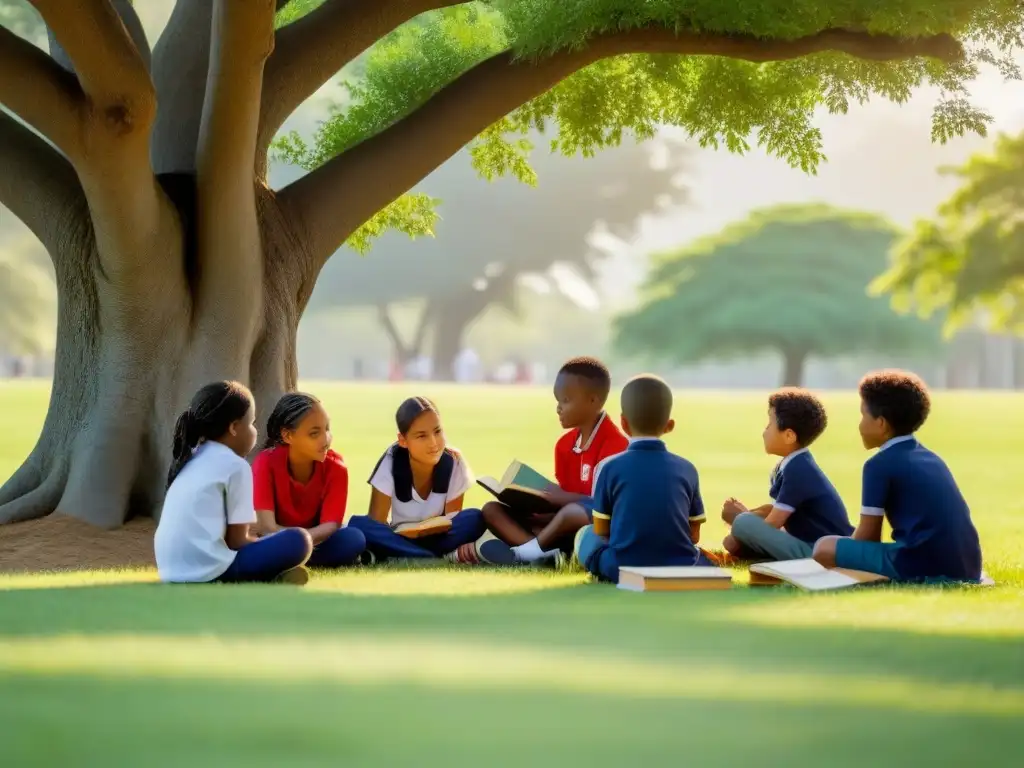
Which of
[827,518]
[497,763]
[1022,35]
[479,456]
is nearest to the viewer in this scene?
[497,763]

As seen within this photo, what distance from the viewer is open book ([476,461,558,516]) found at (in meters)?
8.35

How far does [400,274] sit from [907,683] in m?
67.9

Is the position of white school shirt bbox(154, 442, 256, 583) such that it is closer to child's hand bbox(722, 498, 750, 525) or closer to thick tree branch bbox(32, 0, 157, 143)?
thick tree branch bbox(32, 0, 157, 143)

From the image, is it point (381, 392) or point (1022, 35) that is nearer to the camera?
point (1022, 35)

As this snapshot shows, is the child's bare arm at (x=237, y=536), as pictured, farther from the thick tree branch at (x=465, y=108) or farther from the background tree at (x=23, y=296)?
the background tree at (x=23, y=296)

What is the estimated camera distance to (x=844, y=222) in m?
66.8

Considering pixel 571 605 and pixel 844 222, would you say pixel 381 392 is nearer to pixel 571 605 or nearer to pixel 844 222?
pixel 844 222

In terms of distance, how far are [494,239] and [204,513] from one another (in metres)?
65.9

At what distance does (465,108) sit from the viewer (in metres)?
10.8

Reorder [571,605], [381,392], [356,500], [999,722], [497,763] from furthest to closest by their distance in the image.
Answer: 1. [381,392]
2. [356,500]
3. [571,605]
4. [999,722]
5. [497,763]

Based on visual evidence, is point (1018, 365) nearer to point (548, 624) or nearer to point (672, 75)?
point (672, 75)

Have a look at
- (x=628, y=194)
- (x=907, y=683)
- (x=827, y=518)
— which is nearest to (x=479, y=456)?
(x=827, y=518)

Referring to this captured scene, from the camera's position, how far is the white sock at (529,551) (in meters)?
8.55

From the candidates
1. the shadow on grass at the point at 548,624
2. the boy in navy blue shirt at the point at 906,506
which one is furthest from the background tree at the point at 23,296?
the boy in navy blue shirt at the point at 906,506
